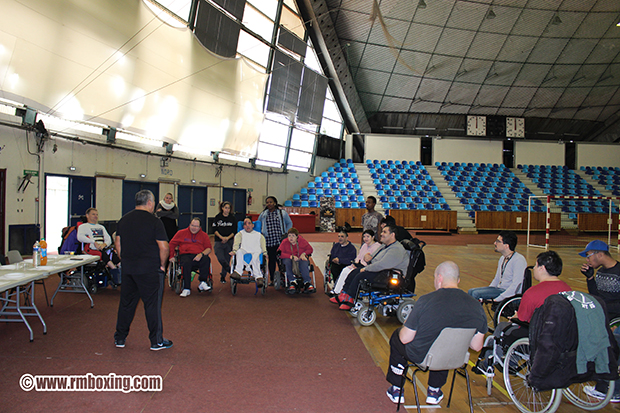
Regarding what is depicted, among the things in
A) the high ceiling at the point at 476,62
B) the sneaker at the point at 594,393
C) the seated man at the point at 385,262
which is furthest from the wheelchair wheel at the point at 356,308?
the high ceiling at the point at 476,62

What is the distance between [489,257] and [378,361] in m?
8.33

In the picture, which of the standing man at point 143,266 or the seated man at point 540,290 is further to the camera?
the standing man at point 143,266

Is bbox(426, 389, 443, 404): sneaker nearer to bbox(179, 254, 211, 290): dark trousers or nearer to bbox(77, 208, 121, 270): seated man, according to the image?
bbox(179, 254, 211, 290): dark trousers

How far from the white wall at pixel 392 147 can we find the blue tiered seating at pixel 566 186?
22.3 feet

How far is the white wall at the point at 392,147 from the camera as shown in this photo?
22.2 meters

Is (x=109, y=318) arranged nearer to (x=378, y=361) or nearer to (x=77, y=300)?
(x=77, y=300)

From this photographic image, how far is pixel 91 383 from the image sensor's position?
2.77m

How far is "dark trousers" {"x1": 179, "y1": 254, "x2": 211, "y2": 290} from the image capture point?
5660 mm

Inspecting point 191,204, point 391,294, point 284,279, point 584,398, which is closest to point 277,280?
point 284,279

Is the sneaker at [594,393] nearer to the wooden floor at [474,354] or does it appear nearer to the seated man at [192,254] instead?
the wooden floor at [474,354]

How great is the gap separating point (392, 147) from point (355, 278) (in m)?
18.8

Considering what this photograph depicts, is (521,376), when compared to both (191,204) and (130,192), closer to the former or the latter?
(130,192)

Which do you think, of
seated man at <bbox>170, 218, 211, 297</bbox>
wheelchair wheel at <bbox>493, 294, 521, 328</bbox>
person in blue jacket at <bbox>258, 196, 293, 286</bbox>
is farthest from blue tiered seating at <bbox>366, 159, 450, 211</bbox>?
wheelchair wheel at <bbox>493, 294, 521, 328</bbox>

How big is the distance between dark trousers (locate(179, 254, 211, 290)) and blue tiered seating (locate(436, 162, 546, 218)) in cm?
1651
